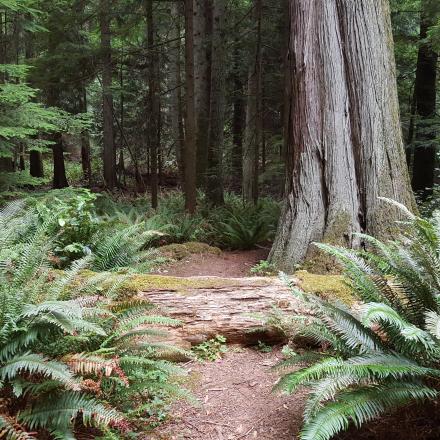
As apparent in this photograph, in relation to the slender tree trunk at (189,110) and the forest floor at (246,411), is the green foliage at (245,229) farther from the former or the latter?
the forest floor at (246,411)

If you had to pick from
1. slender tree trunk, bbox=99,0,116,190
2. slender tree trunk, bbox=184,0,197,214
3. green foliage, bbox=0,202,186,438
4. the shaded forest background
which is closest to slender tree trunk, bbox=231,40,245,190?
the shaded forest background

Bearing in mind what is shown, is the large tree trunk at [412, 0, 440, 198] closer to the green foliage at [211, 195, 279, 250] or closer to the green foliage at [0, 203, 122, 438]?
the green foliage at [211, 195, 279, 250]

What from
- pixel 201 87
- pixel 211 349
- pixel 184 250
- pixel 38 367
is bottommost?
pixel 211 349

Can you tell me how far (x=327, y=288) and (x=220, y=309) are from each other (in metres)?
1.02

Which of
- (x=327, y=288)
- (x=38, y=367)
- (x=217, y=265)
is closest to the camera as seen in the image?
(x=38, y=367)

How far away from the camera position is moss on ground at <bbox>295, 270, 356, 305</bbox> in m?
3.95

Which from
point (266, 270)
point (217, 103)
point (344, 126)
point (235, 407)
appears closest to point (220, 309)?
point (235, 407)

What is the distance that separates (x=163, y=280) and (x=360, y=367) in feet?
7.61

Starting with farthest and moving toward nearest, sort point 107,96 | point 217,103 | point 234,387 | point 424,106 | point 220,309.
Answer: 1. point 107,96
2. point 424,106
3. point 217,103
4. point 220,309
5. point 234,387

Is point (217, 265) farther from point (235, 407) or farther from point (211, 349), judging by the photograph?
point (235, 407)

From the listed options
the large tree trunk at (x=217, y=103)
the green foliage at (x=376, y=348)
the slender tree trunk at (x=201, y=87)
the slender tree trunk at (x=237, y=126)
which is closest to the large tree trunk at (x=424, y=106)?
the large tree trunk at (x=217, y=103)

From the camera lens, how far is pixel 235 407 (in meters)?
3.04

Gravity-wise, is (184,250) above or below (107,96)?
below

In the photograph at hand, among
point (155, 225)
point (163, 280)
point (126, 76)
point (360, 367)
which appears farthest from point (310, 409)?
point (126, 76)
